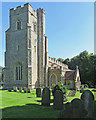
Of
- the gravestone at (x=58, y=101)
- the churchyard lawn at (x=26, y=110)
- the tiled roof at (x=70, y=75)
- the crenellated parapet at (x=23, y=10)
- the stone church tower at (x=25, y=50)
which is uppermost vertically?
the crenellated parapet at (x=23, y=10)

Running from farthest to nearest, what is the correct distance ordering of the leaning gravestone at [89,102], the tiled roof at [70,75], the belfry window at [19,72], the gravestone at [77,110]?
the tiled roof at [70,75], the belfry window at [19,72], the leaning gravestone at [89,102], the gravestone at [77,110]

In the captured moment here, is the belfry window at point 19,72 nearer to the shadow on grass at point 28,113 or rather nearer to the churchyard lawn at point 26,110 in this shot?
the churchyard lawn at point 26,110

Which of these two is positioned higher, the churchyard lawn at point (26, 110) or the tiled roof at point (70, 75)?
the tiled roof at point (70, 75)

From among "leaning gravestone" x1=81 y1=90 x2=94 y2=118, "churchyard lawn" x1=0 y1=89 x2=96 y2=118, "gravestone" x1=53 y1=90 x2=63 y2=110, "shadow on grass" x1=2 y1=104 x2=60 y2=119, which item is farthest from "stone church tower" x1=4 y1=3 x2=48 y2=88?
"leaning gravestone" x1=81 y1=90 x2=94 y2=118

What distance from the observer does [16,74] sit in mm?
23156

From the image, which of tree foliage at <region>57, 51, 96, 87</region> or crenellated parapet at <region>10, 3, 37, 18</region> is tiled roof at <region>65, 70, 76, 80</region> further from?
crenellated parapet at <region>10, 3, 37, 18</region>

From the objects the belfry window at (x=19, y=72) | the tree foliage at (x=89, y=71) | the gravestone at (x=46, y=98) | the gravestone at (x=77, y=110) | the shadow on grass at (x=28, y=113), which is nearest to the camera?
the gravestone at (x=77, y=110)

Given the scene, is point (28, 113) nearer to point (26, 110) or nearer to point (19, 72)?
point (26, 110)

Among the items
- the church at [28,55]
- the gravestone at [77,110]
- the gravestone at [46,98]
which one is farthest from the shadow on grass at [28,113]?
the church at [28,55]

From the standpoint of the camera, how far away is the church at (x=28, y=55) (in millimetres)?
22312

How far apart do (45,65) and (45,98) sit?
15.8 meters

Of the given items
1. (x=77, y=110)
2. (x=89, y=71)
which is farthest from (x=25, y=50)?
(x=89, y=71)

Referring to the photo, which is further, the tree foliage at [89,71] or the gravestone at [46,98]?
the tree foliage at [89,71]

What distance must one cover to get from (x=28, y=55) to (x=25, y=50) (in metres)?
1.24
